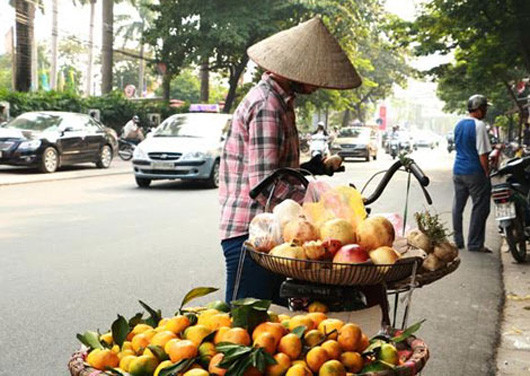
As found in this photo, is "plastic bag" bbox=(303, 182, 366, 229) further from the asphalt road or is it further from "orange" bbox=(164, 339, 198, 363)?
the asphalt road

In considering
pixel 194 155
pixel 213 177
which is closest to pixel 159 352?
pixel 194 155

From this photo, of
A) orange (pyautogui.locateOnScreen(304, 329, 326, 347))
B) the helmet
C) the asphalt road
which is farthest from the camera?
the helmet

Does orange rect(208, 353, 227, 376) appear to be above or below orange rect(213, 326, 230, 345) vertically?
below

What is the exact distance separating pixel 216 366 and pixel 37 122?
1593cm

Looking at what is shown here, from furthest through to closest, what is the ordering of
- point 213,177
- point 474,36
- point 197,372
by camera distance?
point 474,36
point 213,177
point 197,372

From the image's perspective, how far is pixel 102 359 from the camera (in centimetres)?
211

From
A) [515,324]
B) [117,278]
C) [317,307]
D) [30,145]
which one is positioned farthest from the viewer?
[30,145]

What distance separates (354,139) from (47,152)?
16.8m

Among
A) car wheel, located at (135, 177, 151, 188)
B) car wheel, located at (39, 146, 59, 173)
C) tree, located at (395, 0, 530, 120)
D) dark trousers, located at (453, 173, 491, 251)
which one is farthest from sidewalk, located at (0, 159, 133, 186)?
tree, located at (395, 0, 530, 120)

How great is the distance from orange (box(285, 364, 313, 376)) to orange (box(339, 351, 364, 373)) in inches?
5.7

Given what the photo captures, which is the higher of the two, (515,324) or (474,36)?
(474,36)

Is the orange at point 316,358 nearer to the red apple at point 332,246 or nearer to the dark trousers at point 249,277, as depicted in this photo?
the red apple at point 332,246

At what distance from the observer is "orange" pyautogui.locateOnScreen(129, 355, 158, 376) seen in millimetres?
2029

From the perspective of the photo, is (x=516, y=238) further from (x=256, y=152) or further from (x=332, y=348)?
(x=332, y=348)
